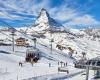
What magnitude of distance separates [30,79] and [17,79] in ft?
9.43

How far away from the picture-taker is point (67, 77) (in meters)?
67.8

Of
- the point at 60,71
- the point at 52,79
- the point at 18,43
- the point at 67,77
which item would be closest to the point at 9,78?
the point at 52,79

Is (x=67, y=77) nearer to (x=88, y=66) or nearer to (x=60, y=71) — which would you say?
(x=60, y=71)

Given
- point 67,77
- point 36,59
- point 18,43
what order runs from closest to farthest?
point 67,77
point 36,59
point 18,43

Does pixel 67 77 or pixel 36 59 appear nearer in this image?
pixel 67 77

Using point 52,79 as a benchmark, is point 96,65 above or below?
above

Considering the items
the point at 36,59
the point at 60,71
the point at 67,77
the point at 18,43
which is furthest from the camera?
the point at 18,43

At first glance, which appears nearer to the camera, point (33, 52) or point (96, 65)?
point (96, 65)

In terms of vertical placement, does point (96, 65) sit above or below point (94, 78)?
above

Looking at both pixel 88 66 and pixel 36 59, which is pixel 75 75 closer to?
pixel 88 66

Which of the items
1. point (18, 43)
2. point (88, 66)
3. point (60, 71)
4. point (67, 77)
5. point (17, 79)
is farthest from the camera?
point (18, 43)

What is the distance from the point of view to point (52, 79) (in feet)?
202

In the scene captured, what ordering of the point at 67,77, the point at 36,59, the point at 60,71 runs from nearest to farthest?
the point at 67,77, the point at 60,71, the point at 36,59

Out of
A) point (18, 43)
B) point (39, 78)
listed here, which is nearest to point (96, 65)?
point (39, 78)
